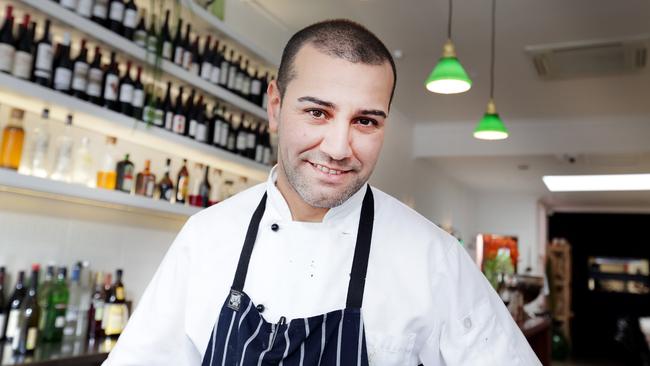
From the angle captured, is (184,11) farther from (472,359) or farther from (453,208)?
(453,208)

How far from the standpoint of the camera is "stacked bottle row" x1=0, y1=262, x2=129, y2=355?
7.29ft

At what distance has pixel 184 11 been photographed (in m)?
2.90

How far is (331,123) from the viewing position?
37.5 inches

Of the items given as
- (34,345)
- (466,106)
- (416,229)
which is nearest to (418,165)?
(466,106)

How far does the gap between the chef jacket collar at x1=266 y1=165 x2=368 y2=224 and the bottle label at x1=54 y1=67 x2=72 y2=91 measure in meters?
1.53

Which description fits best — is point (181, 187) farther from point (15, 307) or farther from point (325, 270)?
point (325, 270)

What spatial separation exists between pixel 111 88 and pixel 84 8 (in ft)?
1.16

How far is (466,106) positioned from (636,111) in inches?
69.2

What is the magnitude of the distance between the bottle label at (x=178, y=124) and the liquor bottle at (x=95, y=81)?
0.42 m

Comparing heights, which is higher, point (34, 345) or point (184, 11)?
point (184, 11)

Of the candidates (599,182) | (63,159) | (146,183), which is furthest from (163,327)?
(599,182)

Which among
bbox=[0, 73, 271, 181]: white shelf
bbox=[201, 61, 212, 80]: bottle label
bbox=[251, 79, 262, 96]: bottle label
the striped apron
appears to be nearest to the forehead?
the striped apron

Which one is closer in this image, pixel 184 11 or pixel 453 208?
pixel 184 11

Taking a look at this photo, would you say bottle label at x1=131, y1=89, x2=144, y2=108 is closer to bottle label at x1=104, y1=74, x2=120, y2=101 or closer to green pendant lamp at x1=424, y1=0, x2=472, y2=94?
bottle label at x1=104, y1=74, x2=120, y2=101
